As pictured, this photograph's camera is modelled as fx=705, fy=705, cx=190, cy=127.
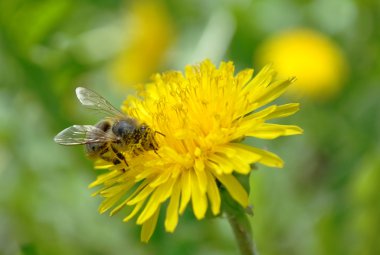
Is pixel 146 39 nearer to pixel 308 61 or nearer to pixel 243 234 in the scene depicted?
pixel 308 61

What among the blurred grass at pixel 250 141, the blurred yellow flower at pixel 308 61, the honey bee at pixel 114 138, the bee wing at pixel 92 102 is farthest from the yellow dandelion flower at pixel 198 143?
the blurred yellow flower at pixel 308 61

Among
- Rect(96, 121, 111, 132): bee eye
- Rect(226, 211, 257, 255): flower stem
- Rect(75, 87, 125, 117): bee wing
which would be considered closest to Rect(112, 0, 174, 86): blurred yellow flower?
Rect(75, 87, 125, 117): bee wing

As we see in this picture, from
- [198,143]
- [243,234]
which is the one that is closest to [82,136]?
[198,143]

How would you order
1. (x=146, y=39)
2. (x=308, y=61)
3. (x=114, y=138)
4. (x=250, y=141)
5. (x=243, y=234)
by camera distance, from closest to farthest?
1. (x=243, y=234)
2. (x=114, y=138)
3. (x=250, y=141)
4. (x=308, y=61)
5. (x=146, y=39)

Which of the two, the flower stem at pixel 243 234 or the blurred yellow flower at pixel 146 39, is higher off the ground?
the blurred yellow flower at pixel 146 39

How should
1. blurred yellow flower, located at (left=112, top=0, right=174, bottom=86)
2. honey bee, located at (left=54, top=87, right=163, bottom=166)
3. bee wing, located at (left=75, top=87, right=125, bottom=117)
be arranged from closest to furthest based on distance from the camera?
1. honey bee, located at (left=54, top=87, right=163, bottom=166)
2. bee wing, located at (left=75, top=87, right=125, bottom=117)
3. blurred yellow flower, located at (left=112, top=0, right=174, bottom=86)

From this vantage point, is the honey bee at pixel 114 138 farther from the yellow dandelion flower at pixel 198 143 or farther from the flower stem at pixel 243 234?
the flower stem at pixel 243 234

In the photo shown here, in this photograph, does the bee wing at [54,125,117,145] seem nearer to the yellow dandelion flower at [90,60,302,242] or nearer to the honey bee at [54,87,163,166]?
the honey bee at [54,87,163,166]
